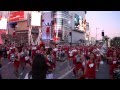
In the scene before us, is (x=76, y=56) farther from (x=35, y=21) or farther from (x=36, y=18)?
(x=36, y=18)

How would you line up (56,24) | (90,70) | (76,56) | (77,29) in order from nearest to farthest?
1. (90,70)
2. (77,29)
3. (56,24)
4. (76,56)

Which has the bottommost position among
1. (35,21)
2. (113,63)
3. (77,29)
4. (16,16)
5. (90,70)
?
(90,70)

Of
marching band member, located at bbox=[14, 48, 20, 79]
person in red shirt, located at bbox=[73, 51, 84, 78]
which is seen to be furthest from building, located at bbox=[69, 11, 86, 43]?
marching band member, located at bbox=[14, 48, 20, 79]

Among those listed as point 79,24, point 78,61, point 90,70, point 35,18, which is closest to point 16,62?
point 35,18

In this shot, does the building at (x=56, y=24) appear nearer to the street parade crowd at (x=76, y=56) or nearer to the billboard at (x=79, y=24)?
the billboard at (x=79, y=24)

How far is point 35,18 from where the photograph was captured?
12398mm

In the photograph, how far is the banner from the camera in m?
12.0

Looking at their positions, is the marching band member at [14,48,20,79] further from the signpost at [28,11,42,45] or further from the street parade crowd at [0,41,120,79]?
the signpost at [28,11,42,45]

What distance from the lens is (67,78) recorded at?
11.6 metres

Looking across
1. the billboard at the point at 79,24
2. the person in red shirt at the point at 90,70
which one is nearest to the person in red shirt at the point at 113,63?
the person in red shirt at the point at 90,70

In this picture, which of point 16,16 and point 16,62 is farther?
point 16,62
